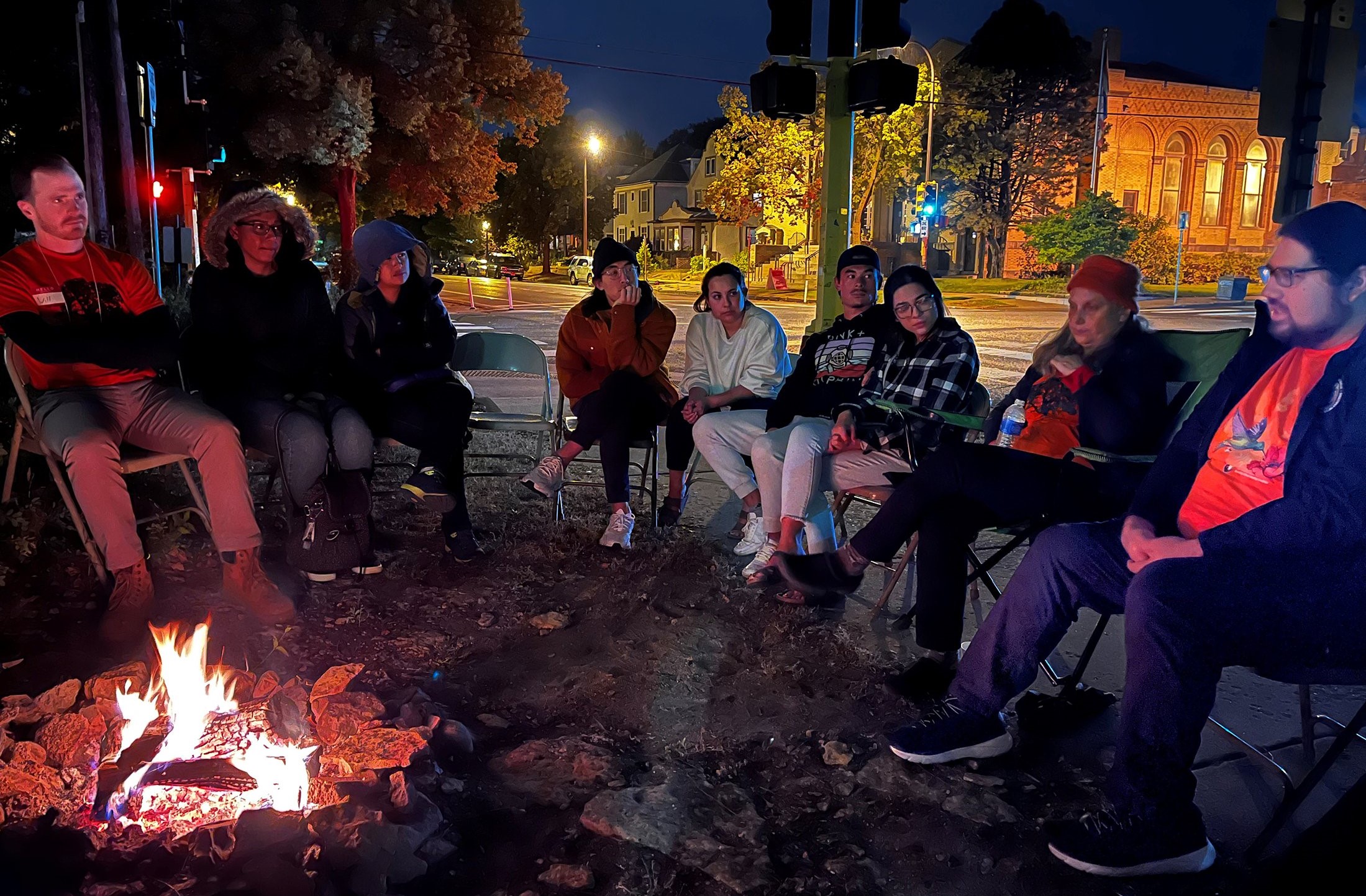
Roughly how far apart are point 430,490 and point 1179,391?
3052mm

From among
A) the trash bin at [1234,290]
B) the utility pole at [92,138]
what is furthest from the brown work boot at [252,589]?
the trash bin at [1234,290]

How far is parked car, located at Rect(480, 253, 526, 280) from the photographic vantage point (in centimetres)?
5711

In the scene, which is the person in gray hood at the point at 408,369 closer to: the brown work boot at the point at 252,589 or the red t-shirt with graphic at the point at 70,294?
the brown work boot at the point at 252,589

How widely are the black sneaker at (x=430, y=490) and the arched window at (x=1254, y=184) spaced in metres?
47.4

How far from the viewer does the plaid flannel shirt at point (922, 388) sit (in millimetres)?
4020

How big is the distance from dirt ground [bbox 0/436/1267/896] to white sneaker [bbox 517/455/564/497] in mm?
259

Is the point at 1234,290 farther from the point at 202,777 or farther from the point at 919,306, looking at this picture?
the point at 202,777

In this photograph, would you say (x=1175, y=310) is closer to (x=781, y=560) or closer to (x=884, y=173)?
(x=884, y=173)

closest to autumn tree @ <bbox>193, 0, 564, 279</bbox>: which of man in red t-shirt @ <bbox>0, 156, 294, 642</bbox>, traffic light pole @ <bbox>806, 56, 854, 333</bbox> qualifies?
traffic light pole @ <bbox>806, 56, 854, 333</bbox>

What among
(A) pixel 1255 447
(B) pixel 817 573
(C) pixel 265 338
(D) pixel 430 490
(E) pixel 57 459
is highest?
(C) pixel 265 338

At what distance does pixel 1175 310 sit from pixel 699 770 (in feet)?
82.2

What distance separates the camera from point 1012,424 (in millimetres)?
3646

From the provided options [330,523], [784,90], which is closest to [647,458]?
[330,523]

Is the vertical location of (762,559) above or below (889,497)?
below
